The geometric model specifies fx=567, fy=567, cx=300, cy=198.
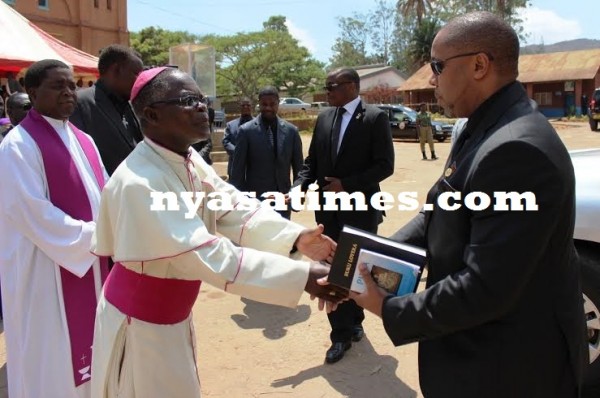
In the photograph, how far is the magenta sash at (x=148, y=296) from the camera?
2.28m

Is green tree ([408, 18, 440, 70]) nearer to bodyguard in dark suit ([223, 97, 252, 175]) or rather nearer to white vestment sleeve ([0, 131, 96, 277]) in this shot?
bodyguard in dark suit ([223, 97, 252, 175])

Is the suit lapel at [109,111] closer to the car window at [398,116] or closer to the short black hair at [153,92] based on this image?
the short black hair at [153,92]

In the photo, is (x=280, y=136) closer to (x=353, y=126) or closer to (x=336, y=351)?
(x=353, y=126)

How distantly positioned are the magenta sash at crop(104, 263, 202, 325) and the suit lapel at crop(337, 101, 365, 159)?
2.37 metres

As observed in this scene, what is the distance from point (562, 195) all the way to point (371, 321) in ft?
11.6

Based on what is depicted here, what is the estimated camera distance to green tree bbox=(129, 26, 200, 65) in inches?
1656

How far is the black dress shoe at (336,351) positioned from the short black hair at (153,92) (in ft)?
8.46

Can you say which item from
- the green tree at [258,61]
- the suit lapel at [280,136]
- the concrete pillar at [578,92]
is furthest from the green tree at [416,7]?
the suit lapel at [280,136]

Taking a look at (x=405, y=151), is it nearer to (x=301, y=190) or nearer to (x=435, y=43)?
(x=301, y=190)

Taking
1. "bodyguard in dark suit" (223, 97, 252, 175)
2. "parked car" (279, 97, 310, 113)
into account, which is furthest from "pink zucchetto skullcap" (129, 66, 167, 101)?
"parked car" (279, 97, 310, 113)

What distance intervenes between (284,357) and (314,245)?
1.95 meters

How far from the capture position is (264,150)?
5777 mm

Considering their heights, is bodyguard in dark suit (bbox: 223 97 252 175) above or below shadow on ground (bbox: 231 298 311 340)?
above

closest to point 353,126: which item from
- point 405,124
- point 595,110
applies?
point 405,124
